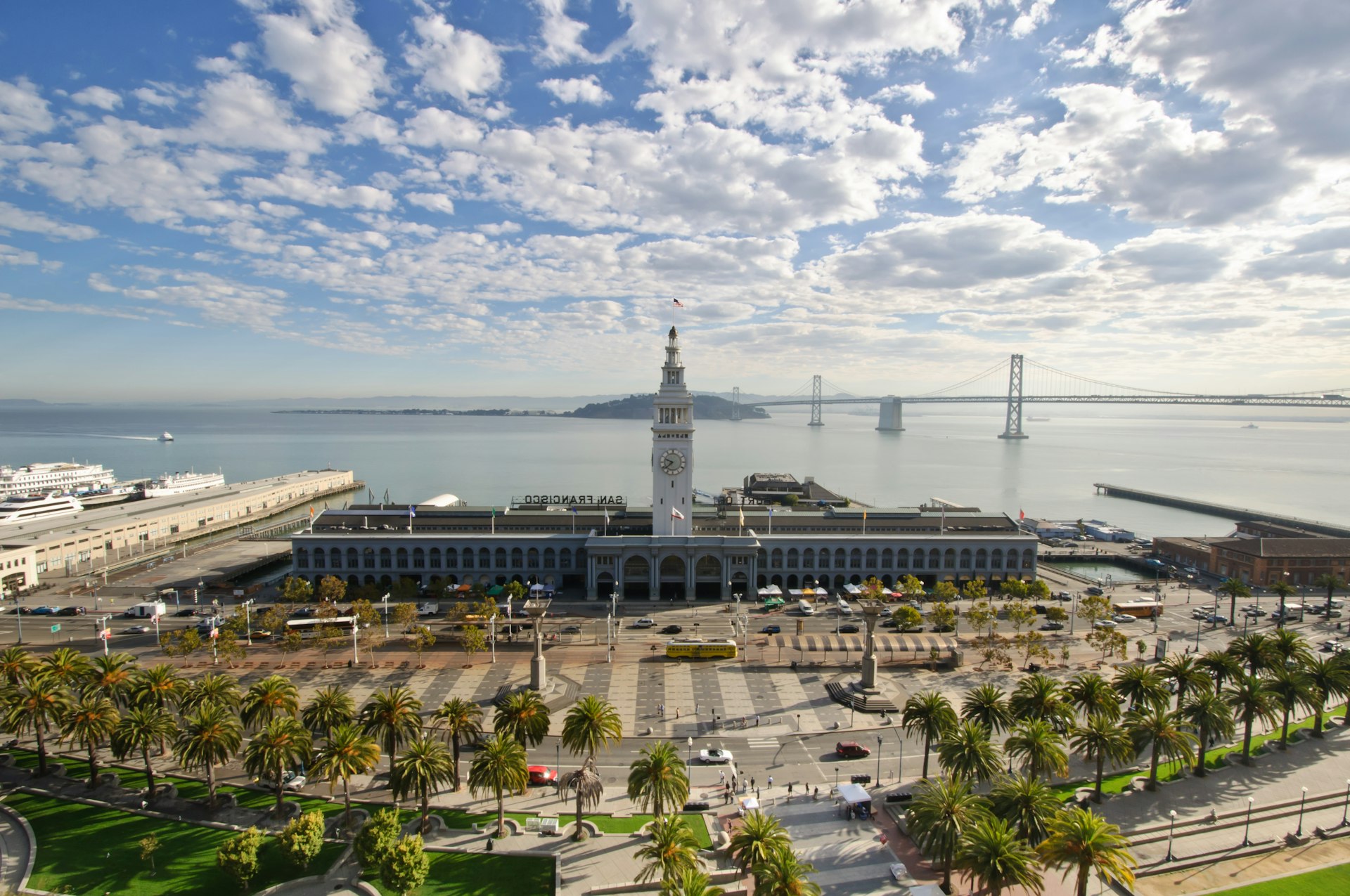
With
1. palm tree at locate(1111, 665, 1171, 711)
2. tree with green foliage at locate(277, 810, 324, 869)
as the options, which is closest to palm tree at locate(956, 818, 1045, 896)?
palm tree at locate(1111, 665, 1171, 711)

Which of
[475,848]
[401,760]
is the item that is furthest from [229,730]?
[475,848]

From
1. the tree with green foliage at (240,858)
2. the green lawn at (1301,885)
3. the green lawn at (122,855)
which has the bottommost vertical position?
the green lawn at (122,855)

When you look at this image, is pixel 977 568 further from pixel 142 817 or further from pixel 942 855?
pixel 142 817

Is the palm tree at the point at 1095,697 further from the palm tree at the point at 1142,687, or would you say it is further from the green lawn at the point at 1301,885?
the green lawn at the point at 1301,885

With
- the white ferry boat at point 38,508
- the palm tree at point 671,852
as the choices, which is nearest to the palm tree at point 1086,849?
the palm tree at point 671,852

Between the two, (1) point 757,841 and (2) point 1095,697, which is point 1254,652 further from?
(1) point 757,841

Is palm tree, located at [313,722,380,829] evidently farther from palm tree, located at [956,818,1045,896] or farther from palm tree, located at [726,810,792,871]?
palm tree, located at [956,818,1045,896]
